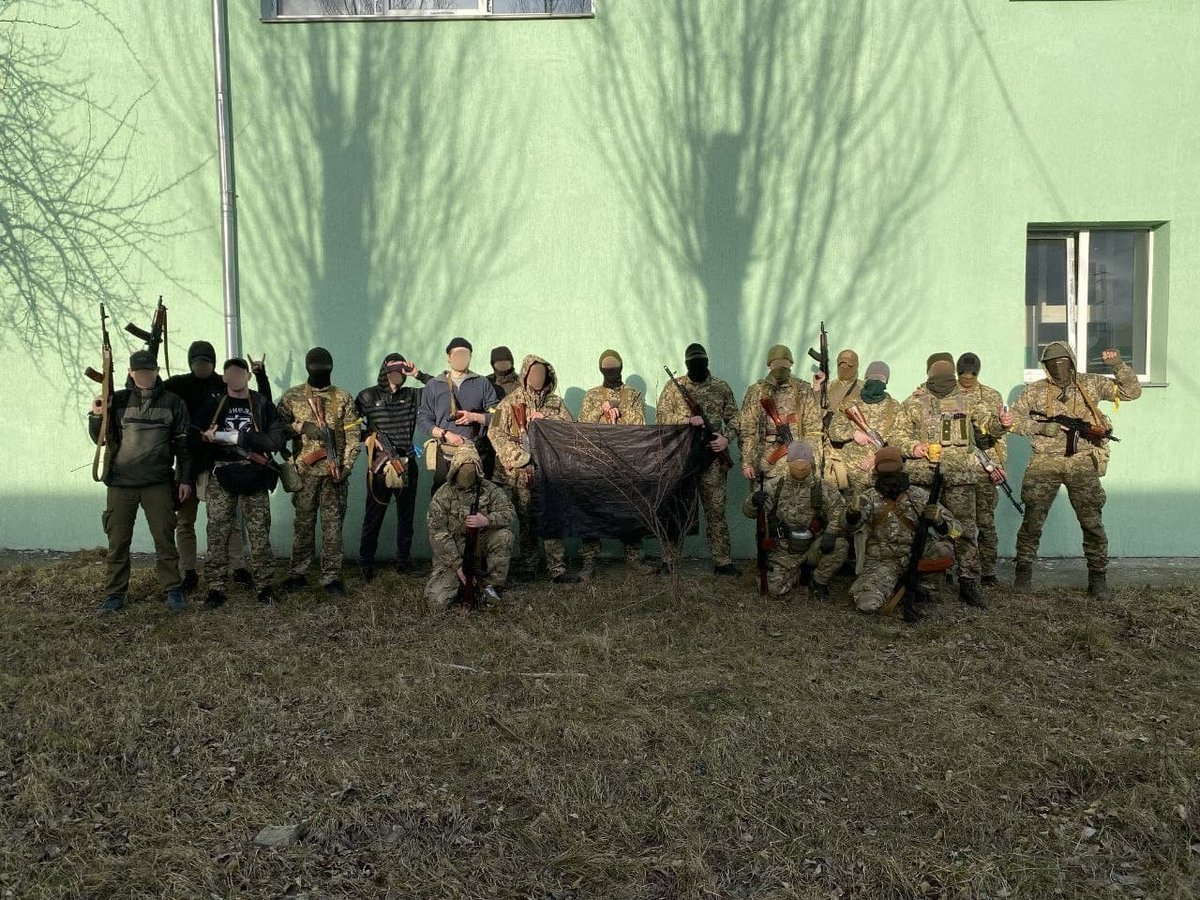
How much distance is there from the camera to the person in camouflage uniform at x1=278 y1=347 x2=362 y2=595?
6.93 metres

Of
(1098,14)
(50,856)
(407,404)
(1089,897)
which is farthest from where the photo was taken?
(1098,14)

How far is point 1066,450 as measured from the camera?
671 cm

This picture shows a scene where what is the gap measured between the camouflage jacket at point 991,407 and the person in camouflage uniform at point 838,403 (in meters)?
0.92

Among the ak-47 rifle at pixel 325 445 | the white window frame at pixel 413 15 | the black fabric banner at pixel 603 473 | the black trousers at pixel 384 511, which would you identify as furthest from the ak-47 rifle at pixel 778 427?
the white window frame at pixel 413 15

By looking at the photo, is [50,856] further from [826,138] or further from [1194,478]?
[1194,478]

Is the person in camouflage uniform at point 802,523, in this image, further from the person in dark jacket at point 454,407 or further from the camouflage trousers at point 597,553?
the person in dark jacket at point 454,407

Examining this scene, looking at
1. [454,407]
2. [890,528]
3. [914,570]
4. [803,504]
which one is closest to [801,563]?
[803,504]

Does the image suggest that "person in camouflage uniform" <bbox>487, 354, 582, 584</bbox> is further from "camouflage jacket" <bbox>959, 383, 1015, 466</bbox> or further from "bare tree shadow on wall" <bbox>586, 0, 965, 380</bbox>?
"camouflage jacket" <bbox>959, 383, 1015, 466</bbox>

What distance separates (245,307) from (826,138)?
19.1ft

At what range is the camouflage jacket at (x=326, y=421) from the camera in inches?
273

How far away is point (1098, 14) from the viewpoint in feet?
25.9

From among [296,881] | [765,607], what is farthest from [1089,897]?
[765,607]

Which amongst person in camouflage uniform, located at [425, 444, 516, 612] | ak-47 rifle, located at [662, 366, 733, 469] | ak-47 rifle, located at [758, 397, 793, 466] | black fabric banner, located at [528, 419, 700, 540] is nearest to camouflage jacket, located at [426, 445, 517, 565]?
person in camouflage uniform, located at [425, 444, 516, 612]

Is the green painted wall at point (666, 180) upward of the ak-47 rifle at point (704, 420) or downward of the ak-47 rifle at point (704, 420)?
upward
